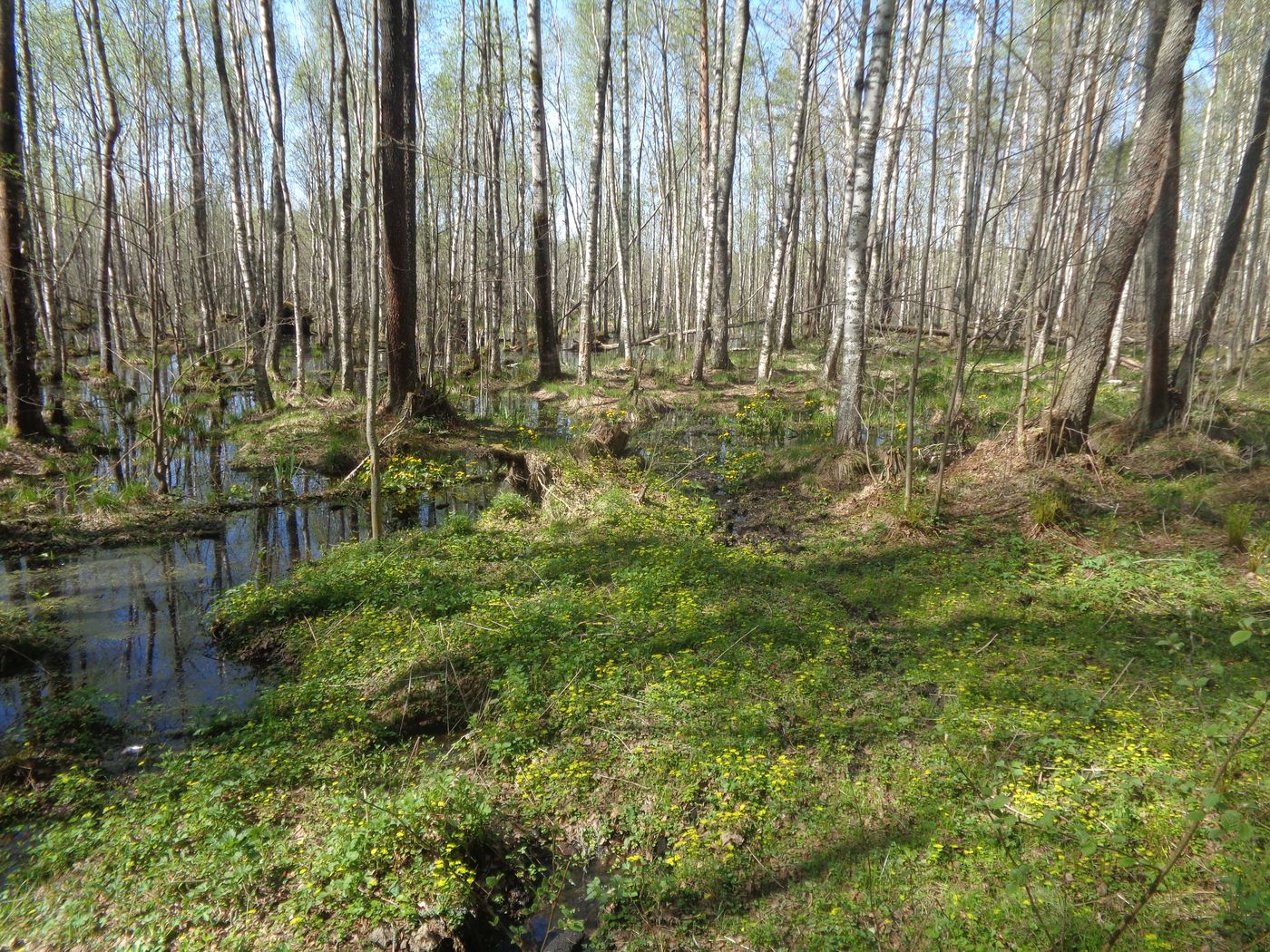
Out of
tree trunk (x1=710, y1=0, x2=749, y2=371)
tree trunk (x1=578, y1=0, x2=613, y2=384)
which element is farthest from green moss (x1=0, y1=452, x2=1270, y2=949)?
tree trunk (x1=710, y1=0, x2=749, y2=371)

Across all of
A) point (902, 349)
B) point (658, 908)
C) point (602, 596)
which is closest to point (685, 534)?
point (602, 596)

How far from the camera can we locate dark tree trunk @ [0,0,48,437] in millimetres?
8391

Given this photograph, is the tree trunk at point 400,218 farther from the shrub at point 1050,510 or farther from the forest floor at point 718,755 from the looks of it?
the shrub at point 1050,510

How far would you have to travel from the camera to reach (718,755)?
3.53 meters

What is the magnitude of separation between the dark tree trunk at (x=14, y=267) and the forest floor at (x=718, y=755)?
20.4 feet

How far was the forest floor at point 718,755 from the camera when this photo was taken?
104 inches

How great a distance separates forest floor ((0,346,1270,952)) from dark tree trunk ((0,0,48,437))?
20.4 feet

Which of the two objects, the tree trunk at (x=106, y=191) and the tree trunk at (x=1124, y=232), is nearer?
the tree trunk at (x=1124, y=232)

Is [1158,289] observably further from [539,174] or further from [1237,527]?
[539,174]

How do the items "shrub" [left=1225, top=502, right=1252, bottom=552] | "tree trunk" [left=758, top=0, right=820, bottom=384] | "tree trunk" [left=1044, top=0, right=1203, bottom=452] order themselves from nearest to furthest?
"shrub" [left=1225, top=502, right=1252, bottom=552] → "tree trunk" [left=1044, top=0, right=1203, bottom=452] → "tree trunk" [left=758, top=0, right=820, bottom=384]

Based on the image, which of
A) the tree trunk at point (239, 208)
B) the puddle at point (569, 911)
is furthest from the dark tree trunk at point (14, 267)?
the puddle at point (569, 911)

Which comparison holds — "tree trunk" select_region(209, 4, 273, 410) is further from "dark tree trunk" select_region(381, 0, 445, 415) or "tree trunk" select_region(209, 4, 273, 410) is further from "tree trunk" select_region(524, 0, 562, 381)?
"tree trunk" select_region(524, 0, 562, 381)

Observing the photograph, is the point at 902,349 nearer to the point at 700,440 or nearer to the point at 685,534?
the point at 700,440

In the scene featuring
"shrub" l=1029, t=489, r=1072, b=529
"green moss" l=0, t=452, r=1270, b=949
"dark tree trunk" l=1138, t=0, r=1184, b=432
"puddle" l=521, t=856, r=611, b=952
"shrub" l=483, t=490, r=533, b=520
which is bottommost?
"puddle" l=521, t=856, r=611, b=952
